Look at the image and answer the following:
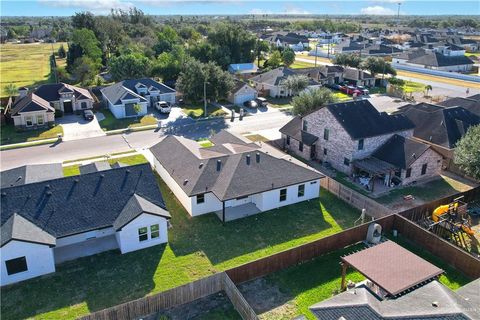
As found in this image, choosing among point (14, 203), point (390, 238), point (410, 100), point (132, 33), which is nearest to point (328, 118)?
point (390, 238)

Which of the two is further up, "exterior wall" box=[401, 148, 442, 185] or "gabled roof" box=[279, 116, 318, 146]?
"gabled roof" box=[279, 116, 318, 146]

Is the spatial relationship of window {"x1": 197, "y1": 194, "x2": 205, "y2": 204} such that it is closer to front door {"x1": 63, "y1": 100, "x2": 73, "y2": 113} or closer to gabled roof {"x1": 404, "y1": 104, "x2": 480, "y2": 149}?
gabled roof {"x1": 404, "y1": 104, "x2": 480, "y2": 149}

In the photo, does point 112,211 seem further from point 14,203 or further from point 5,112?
point 5,112

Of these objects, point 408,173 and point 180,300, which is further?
point 408,173

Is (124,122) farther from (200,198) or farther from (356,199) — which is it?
Answer: (356,199)

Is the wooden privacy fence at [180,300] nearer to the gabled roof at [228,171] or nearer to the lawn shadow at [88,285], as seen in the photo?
the lawn shadow at [88,285]

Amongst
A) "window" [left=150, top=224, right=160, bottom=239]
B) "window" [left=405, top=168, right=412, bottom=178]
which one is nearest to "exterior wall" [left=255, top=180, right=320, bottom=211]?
"window" [left=150, top=224, right=160, bottom=239]

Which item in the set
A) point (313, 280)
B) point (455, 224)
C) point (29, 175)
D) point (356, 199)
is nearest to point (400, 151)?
point (356, 199)
